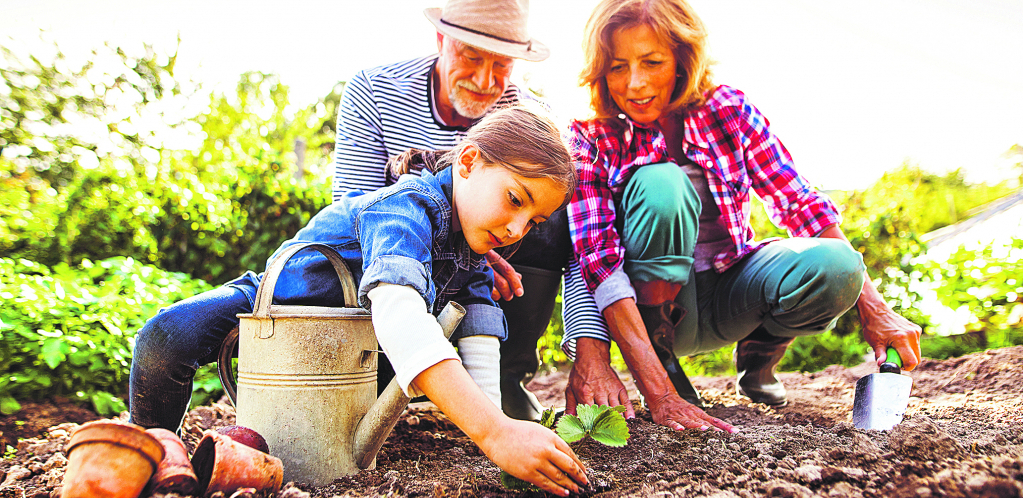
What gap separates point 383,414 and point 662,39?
161 cm

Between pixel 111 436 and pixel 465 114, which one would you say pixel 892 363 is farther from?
pixel 111 436

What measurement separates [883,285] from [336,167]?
3712 mm

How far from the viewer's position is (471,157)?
1.71 metres

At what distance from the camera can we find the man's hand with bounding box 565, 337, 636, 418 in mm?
2031

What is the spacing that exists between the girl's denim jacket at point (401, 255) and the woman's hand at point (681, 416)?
57cm

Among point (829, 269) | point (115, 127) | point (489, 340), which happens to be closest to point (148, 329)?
point (489, 340)

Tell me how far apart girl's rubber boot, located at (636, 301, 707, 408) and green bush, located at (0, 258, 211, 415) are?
7.13ft

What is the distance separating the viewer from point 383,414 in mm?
1426

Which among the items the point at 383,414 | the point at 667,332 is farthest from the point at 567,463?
the point at 667,332

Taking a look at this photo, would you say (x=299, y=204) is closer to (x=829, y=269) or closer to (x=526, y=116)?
(x=526, y=116)

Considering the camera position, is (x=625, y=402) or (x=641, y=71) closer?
(x=625, y=402)

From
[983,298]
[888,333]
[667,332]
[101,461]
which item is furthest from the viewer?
[983,298]

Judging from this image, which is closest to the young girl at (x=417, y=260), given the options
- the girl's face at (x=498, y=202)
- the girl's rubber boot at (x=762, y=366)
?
the girl's face at (x=498, y=202)

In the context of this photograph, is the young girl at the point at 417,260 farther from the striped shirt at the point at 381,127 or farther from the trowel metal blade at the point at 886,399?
the trowel metal blade at the point at 886,399
